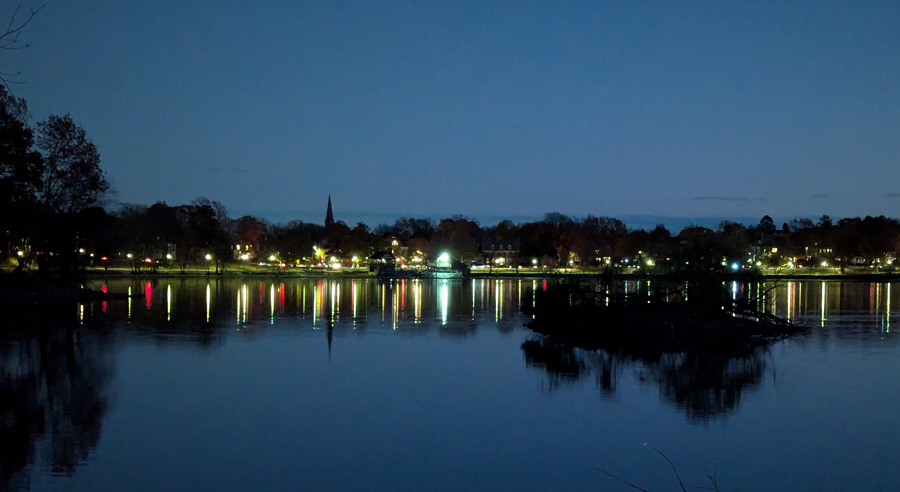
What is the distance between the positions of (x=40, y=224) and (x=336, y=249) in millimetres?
72133

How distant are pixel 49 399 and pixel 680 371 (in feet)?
41.0

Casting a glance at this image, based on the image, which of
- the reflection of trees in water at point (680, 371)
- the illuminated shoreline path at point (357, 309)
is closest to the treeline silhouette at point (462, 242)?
the illuminated shoreline path at point (357, 309)

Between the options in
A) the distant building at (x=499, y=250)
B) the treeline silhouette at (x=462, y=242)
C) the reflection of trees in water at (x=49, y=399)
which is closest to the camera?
the reflection of trees in water at (x=49, y=399)

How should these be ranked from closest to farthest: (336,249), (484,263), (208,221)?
(208,221)
(336,249)
(484,263)

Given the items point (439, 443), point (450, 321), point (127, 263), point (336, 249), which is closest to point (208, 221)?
point (127, 263)

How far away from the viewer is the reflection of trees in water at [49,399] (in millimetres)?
10086

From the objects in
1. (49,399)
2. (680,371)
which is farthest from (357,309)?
(49,399)

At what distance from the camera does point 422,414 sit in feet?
43.4

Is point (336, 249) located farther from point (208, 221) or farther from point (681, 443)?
point (681, 443)

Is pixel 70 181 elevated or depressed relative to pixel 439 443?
elevated

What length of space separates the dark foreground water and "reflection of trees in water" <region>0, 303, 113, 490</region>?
0.05 m

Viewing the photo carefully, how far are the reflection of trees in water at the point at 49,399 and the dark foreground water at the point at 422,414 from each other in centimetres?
5

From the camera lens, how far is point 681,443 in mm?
11531

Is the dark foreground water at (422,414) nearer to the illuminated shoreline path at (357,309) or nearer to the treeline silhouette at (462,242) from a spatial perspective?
the illuminated shoreline path at (357,309)
